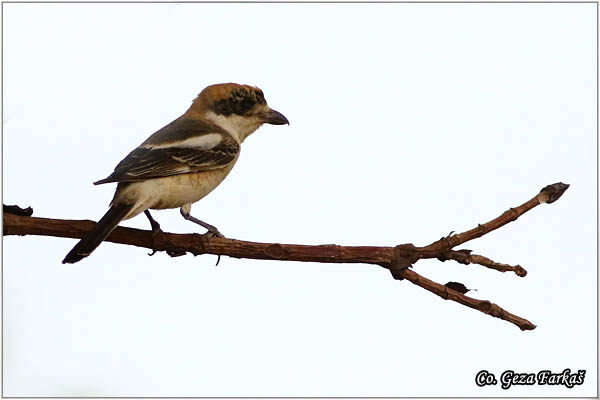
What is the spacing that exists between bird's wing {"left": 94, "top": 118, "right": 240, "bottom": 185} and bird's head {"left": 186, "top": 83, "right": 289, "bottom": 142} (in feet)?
0.34

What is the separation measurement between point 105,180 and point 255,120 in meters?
1.47

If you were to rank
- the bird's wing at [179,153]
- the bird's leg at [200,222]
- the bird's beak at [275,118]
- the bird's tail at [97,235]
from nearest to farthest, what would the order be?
the bird's tail at [97,235] < the bird's leg at [200,222] < the bird's wing at [179,153] < the bird's beak at [275,118]

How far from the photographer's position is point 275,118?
4.66m

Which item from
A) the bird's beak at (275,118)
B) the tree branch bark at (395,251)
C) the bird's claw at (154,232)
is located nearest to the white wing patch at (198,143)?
the bird's beak at (275,118)

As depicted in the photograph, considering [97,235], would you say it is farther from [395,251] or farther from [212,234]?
[395,251]

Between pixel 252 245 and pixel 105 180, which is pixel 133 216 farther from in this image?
pixel 252 245

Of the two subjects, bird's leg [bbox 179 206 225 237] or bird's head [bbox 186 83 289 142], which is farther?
bird's head [bbox 186 83 289 142]

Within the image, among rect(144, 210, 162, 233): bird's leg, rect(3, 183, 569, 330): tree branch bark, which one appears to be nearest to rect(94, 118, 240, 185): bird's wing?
rect(144, 210, 162, 233): bird's leg

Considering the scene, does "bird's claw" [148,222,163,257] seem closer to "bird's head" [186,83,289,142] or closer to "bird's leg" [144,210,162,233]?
"bird's leg" [144,210,162,233]

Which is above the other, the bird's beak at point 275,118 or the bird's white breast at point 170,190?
the bird's beak at point 275,118

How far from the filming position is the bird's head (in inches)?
184

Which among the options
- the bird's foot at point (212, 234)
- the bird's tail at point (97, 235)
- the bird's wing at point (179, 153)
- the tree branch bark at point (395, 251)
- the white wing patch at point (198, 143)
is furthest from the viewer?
the white wing patch at point (198, 143)

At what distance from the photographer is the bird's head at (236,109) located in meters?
4.67

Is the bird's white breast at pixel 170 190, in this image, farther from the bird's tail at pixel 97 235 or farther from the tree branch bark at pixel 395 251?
the tree branch bark at pixel 395 251
